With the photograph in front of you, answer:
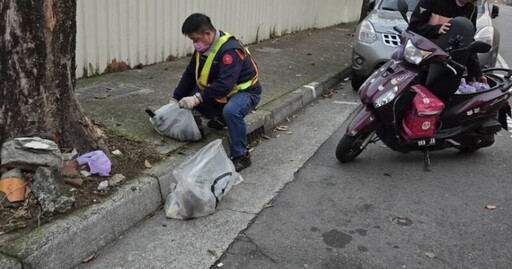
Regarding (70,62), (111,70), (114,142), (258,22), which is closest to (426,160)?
(114,142)

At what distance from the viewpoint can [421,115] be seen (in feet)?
13.9

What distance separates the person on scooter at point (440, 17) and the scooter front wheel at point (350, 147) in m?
1.25

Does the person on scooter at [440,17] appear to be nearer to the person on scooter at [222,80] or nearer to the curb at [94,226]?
the person on scooter at [222,80]

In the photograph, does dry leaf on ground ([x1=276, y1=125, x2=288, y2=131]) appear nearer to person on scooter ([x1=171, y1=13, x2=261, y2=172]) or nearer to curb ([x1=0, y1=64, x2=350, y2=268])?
person on scooter ([x1=171, y1=13, x2=261, y2=172])

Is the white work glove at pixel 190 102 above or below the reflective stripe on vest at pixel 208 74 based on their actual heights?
below

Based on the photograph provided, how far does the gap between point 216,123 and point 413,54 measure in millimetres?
1838

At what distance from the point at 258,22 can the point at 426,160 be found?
6604 millimetres

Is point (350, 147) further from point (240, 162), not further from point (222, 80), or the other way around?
point (222, 80)

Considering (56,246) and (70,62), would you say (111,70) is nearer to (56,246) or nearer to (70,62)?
(70,62)

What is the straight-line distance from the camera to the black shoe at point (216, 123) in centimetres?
454

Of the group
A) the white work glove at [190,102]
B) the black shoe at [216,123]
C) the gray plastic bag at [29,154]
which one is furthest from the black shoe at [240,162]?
the gray plastic bag at [29,154]

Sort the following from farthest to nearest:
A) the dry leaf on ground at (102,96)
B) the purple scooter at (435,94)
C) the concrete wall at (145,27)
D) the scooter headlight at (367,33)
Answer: the scooter headlight at (367,33)
the concrete wall at (145,27)
the dry leaf on ground at (102,96)
the purple scooter at (435,94)

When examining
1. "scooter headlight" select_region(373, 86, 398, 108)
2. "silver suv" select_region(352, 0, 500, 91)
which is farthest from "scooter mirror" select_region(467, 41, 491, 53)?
"silver suv" select_region(352, 0, 500, 91)

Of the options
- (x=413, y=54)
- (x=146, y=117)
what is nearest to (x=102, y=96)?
(x=146, y=117)
